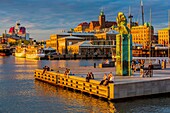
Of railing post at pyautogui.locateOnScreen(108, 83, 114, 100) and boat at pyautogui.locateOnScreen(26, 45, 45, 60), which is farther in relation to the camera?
boat at pyautogui.locateOnScreen(26, 45, 45, 60)

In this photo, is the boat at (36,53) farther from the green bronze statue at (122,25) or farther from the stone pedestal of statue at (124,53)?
the stone pedestal of statue at (124,53)

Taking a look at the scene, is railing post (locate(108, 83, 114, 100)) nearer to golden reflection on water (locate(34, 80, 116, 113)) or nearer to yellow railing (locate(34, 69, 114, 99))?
yellow railing (locate(34, 69, 114, 99))

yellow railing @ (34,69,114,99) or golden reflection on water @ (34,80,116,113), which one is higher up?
yellow railing @ (34,69,114,99)

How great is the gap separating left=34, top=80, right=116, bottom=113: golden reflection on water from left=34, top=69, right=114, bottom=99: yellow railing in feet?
2.52

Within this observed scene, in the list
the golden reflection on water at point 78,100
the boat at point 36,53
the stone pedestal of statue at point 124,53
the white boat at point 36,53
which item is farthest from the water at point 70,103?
the white boat at point 36,53

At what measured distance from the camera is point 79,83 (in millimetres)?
39656

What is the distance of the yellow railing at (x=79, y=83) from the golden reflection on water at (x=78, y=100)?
77 centimetres

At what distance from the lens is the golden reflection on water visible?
30.0 meters

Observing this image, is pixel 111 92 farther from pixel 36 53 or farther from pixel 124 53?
pixel 36 53

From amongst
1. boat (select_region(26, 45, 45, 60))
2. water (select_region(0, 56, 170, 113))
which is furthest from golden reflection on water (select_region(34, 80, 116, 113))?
boat (select_region(26, 45, 45, 60))

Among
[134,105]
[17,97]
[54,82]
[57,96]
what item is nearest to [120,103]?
[134,105]

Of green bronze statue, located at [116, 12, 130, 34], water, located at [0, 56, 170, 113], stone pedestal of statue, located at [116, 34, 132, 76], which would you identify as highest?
green bronze statue, located at [116, 12, 130, 34]

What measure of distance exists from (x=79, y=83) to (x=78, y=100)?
5.42m

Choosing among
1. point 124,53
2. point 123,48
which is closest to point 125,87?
point 124,53
